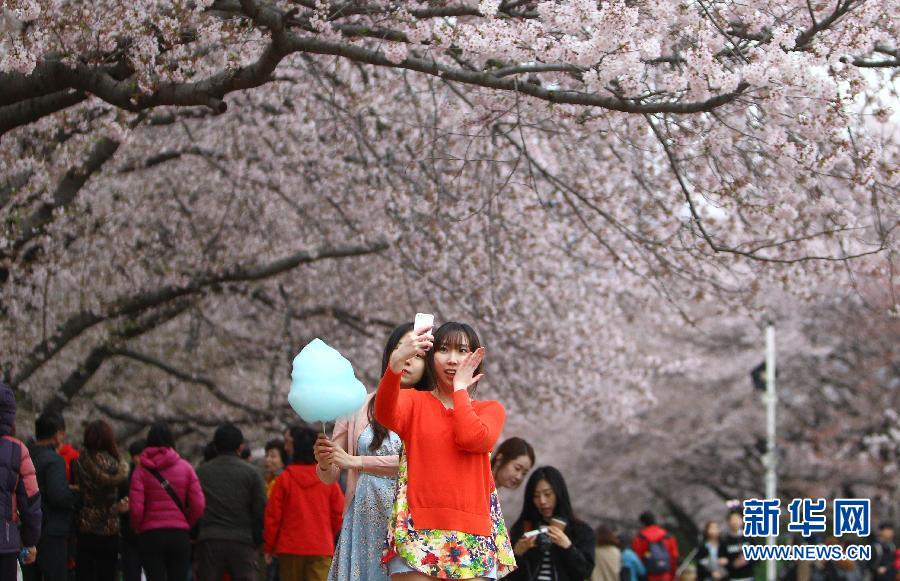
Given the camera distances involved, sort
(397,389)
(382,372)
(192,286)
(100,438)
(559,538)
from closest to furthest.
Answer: (397,389) → (382,372) → (559,538) → (100,438) → (192,286)

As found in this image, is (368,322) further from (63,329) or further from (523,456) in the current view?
(523,456)

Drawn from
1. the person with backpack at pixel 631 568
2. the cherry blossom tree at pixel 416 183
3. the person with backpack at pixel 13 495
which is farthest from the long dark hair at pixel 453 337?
the person with backpack at pixel 631 568

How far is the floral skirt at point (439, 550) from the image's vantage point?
16.9ft

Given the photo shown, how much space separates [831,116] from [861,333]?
20.1 m

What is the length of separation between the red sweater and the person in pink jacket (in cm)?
439

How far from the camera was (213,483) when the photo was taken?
9.52 metres

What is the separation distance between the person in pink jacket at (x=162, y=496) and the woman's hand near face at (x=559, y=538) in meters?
2.99

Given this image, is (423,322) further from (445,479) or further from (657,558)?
(657,558)

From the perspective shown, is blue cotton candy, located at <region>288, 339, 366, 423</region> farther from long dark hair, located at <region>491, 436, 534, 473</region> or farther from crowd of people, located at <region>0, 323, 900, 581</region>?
long dark hair, located at <region>491, 436, 534, 473</region>

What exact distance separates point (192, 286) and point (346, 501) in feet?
27.9

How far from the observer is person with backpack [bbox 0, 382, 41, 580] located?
24.5 feet

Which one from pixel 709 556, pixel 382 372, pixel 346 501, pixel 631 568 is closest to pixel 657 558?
pixel 631 568

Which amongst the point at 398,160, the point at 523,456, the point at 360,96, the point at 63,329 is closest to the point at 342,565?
the point at 523,456

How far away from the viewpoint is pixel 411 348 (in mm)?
4973
